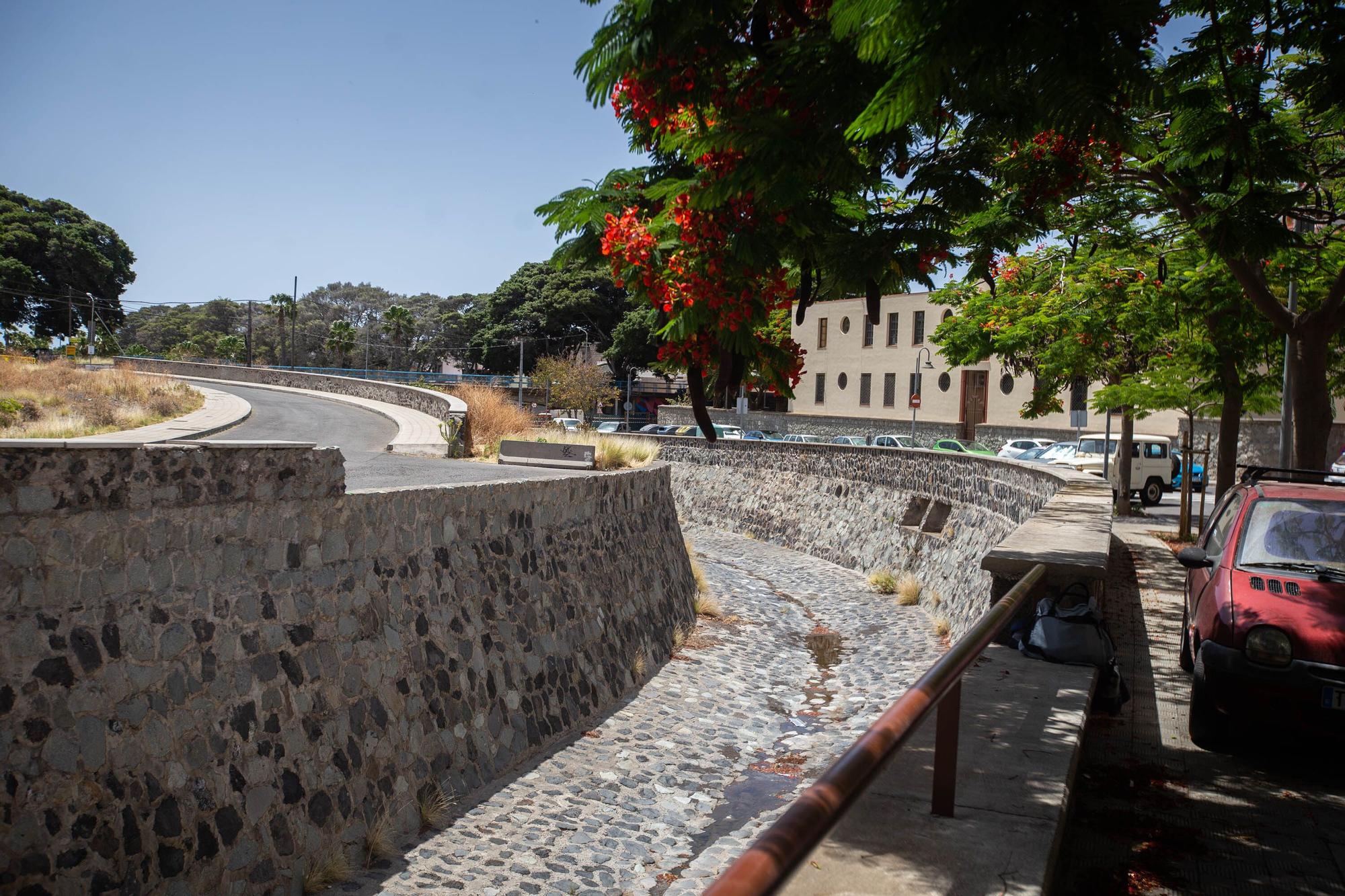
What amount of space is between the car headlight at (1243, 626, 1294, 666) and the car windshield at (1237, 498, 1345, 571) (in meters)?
0.83

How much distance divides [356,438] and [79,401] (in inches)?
232

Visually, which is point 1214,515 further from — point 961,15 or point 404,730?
point 404,730

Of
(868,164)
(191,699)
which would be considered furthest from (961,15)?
(191,699)

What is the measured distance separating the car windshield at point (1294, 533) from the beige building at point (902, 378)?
3915cm

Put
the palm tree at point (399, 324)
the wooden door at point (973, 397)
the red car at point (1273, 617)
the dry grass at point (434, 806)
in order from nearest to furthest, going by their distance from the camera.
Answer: the red car at point (1273, 617) → the dry grass at point (434, 806) → the wooden door at point (973, 397) → the palm tree at point (399, 324)

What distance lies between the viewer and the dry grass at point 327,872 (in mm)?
7035

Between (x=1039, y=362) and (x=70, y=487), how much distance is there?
17.9m

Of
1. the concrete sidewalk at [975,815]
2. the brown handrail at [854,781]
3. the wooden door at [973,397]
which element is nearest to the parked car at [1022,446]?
the wooden door at [973,397]

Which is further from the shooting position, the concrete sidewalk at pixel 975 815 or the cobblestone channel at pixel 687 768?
the cobblestone channel at pixel 687 768

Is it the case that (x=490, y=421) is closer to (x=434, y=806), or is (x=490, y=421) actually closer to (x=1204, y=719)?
(x=434, y=806)

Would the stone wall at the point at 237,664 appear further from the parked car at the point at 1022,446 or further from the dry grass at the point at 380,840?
the parked car at the point at 1022,446

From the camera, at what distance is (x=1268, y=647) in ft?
17.7

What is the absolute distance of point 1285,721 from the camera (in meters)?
5.26

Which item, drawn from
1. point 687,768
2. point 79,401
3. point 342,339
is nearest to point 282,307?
point 342,339
